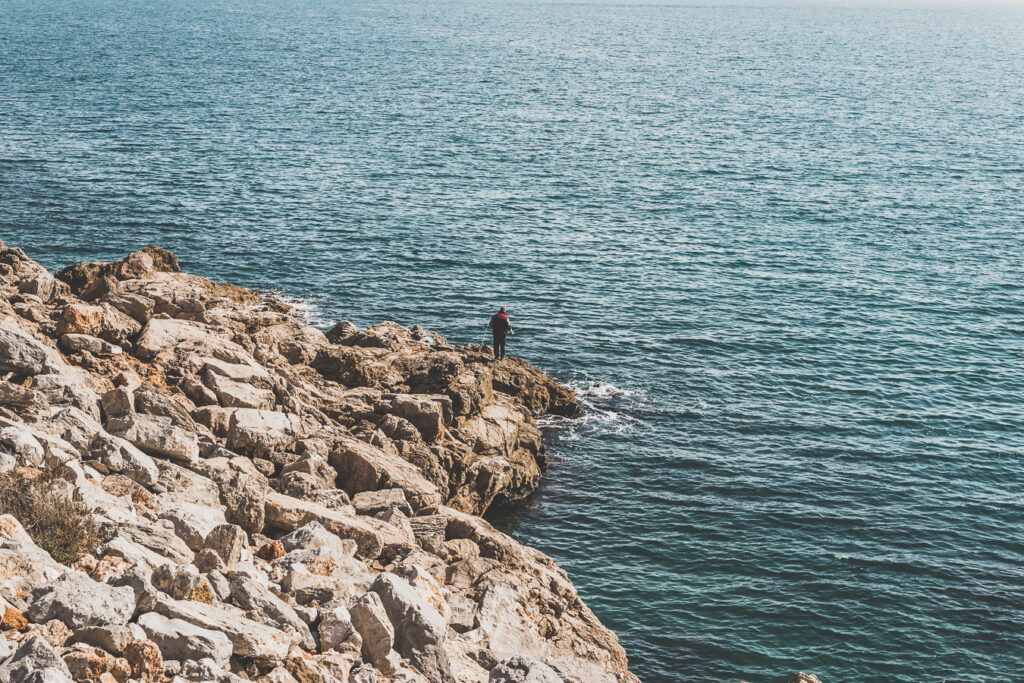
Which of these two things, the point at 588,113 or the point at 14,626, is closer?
the point at 14,626

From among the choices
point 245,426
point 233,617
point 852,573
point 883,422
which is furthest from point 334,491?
point 883,422

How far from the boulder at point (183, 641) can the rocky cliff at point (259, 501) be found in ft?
0.11

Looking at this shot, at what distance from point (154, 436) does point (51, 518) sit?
7.65 metres

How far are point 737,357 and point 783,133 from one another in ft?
177

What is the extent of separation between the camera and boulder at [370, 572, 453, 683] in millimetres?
18234

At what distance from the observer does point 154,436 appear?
2480cm

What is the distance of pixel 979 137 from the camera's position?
9594 cm

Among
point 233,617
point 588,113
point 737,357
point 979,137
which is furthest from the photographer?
point 588,113

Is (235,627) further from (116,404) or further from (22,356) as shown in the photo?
(22,356)

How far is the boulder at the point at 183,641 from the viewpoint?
15.0 metres

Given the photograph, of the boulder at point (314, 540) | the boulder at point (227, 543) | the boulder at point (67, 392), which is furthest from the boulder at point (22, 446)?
the boulder at point (314, 540)

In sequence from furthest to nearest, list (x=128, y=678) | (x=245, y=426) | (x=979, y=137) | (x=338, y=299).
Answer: (x=979, y=137) < (x=338, y=299) < (x=245, y=426) < (x=128, y=678)

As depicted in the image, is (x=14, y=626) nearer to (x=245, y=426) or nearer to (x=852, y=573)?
(x=245, y=426)

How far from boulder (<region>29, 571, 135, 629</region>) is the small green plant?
5.78 ft
